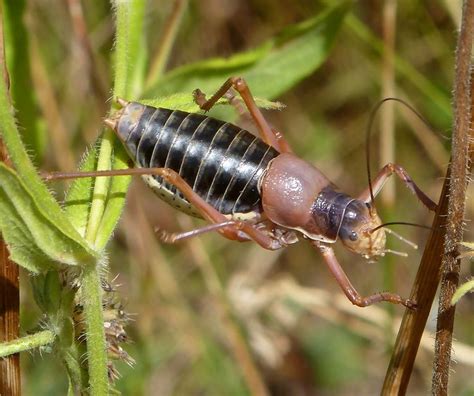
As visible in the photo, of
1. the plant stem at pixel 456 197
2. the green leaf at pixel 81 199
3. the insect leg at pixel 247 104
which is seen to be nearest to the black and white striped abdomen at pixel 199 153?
the insect leg at pixel 247 104

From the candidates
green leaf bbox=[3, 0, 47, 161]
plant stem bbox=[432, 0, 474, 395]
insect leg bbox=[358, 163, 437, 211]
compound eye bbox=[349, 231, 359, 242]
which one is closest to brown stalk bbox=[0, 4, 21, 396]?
green leaf bbox=[3, 0, 47, 161]

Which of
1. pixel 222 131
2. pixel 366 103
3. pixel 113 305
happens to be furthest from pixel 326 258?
pixel 366 103

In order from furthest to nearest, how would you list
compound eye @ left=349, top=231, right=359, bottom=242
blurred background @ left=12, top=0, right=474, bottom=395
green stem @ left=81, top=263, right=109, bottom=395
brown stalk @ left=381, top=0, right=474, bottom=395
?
blurred background @ left=12, top=0, right=474, bottom=395 → compound eye @ left=349, top=231, right=359, bottom=242 → brown stalk @ left=381, top=0, right=474, bottom=395 → green stem @ left=81, top=263, right=109, bottom=395

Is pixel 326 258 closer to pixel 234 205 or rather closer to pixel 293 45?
pixel 234 205

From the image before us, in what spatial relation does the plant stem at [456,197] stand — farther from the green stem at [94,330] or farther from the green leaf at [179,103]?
the green stem at [94,330]

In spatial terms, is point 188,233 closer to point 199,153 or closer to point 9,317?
point 199,153

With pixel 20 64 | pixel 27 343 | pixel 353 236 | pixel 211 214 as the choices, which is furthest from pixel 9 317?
pixel 353 236

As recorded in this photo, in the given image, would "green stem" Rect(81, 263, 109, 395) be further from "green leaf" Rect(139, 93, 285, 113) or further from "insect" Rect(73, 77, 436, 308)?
"green leaf" Rect(139, 93, 285, 113)
